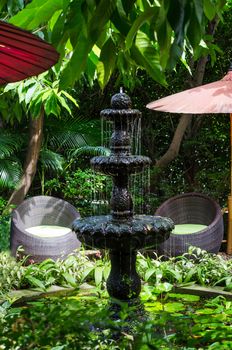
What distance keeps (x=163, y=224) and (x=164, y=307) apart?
3.29ft

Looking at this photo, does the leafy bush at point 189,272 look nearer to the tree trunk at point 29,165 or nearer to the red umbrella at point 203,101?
the red umbrella at point 203,101

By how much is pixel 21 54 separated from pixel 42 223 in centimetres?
481

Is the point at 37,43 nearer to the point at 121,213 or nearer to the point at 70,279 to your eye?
the point at 121,213

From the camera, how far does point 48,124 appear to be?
344 inches

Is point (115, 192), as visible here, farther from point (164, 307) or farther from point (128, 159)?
point (164, 307)

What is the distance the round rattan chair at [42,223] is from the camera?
5.81 m

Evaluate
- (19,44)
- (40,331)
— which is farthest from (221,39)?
(40,331)

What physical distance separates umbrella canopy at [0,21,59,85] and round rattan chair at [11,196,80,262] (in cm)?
355

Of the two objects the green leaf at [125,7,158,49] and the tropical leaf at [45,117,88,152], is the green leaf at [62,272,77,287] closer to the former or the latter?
the tropical leaf at [45,117,88,152]

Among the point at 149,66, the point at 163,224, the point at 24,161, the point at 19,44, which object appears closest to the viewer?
the point at 149,66

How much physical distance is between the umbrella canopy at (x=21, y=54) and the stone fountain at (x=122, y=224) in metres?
1.75

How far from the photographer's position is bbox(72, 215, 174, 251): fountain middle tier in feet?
12.9

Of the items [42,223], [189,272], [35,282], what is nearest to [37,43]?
[35,282]

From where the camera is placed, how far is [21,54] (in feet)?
6.94
